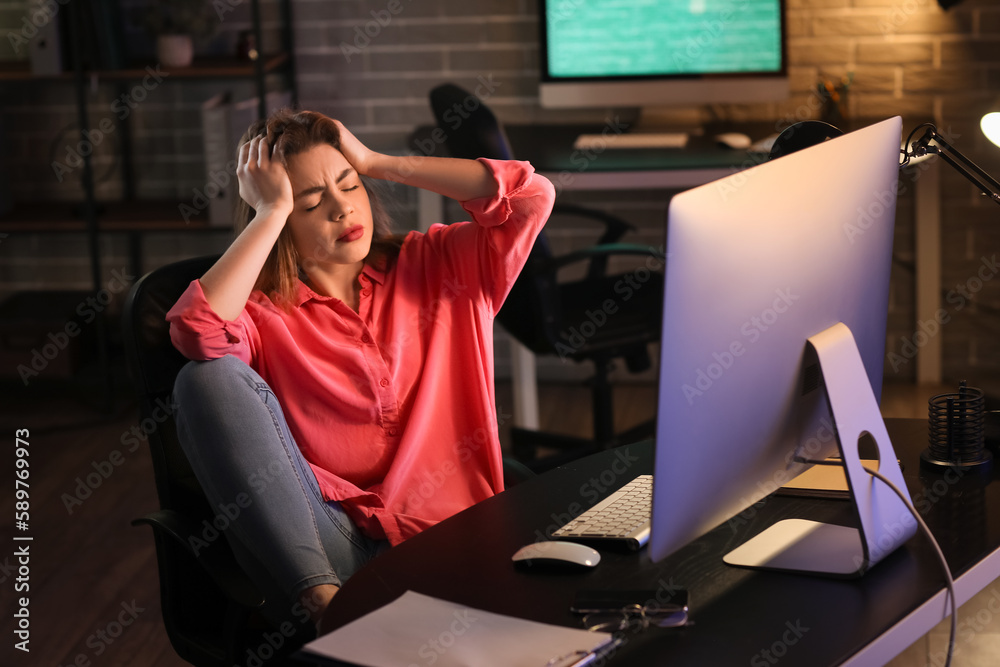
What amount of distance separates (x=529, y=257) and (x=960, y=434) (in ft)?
4.39

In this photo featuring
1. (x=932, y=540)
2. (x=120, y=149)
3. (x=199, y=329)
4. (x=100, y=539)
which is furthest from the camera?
(x=120, y=149)

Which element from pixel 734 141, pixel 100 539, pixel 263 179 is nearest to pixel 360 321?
pixel 263 179

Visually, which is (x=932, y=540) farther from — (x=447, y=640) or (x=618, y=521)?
(x=447, y=640)

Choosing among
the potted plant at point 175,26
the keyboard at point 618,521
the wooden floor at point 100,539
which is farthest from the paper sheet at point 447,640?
the potted plant at point 175,26

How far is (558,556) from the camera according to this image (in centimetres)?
116

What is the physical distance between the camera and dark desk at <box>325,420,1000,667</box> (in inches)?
39.8

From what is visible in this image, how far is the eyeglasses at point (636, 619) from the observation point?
1042mm

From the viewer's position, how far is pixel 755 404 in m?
1.04

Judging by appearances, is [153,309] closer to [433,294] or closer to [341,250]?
[341,250]

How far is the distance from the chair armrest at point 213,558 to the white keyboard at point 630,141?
1.97 meters

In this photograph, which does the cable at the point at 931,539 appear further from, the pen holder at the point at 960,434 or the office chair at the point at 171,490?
the office chair at the point at 171,490

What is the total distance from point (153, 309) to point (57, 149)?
8.21 ft

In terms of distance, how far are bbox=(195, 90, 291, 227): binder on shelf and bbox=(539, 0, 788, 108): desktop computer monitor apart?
0.92 meters

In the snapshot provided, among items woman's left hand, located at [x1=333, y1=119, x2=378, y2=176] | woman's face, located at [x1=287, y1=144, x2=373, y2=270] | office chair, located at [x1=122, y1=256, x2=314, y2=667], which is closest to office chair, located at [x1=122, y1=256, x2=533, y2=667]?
office chair, located at [x1=122, y1=256, x2=314, y2=667]
